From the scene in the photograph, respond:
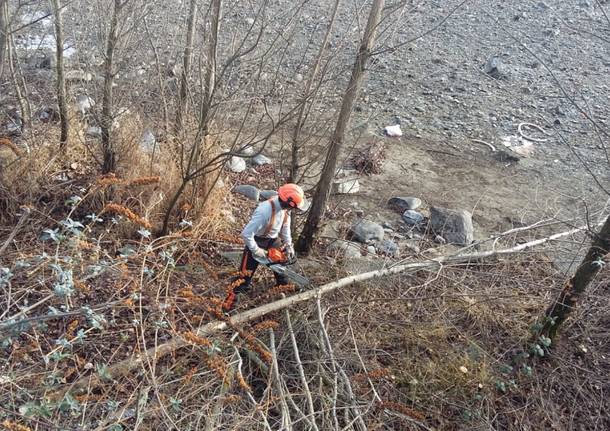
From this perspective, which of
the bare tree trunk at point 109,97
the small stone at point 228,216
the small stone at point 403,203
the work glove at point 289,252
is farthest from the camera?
the small stone at point 403,203

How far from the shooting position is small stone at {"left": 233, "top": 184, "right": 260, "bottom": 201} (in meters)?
6.34

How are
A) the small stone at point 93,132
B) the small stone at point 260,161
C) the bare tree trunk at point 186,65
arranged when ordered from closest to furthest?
the bare tree trunk at point 186,65 → the small stone at point 93,132 → the small stone at point 260,161

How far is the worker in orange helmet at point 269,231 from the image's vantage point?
3896mm

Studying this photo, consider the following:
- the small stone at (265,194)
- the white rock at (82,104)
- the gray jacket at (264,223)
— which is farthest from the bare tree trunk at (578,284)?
the white rock at (82,104)

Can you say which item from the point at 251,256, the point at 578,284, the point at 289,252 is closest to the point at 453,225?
the point at 578,284

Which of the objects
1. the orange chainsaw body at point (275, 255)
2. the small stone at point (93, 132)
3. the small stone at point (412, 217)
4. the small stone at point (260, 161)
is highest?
the orange chainsaw body at point (275, 255)

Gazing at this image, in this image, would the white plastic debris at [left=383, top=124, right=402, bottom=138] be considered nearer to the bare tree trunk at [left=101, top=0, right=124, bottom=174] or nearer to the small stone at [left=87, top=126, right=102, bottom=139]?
the small stone at [left=87, top=126, right=102, bottom=139]

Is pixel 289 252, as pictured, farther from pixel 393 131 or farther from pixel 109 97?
pixel 393 131

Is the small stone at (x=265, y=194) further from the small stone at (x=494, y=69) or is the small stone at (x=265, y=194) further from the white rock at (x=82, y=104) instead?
the small stone at (x=494, y=69)

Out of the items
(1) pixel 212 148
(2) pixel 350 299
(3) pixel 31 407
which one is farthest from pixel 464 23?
(3) pixel 31 407

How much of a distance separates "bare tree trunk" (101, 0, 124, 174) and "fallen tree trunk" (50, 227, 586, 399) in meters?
A: 2.53

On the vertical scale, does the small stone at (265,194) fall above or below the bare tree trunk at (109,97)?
below

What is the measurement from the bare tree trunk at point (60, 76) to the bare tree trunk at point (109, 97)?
494 mm

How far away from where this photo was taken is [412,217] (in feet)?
21.0
